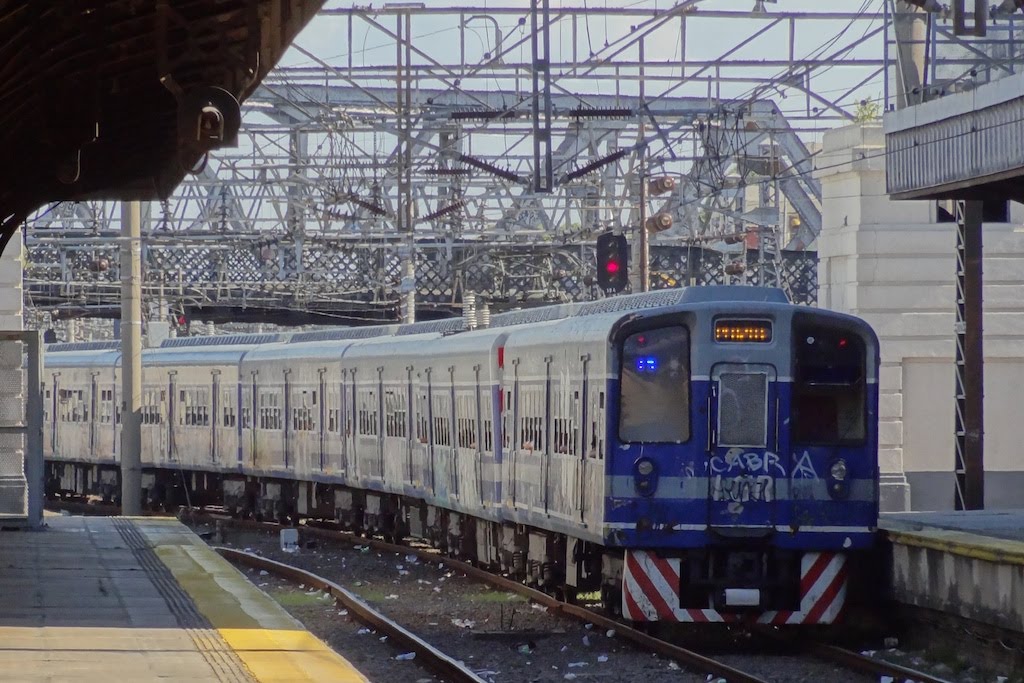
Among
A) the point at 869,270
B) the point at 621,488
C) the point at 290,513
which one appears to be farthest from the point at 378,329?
the point at 621,488

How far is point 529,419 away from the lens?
54.6 feet

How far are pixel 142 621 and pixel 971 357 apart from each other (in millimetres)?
9565

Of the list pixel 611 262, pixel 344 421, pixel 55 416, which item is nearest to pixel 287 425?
pixel 344 421

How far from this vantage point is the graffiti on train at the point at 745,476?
44.5 ft

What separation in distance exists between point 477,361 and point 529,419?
251cm

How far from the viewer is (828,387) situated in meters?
13.9

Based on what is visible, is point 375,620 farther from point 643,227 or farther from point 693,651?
point 643,227

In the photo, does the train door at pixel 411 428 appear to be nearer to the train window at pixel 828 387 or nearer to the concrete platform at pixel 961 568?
the concrete platform at pixel 961 568

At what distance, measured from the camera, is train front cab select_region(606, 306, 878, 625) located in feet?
44.4

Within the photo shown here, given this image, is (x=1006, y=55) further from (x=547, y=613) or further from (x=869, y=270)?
(x=547, y=613)

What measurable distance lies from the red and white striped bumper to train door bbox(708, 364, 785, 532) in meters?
0.54

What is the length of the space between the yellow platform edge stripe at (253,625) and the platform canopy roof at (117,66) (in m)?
2.69

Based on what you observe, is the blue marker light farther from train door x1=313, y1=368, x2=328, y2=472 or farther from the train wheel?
train door x1=313, y1=368, x2=328, y2=472

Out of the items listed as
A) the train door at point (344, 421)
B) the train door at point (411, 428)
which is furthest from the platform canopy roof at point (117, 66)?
the train door at point (344, 421)
